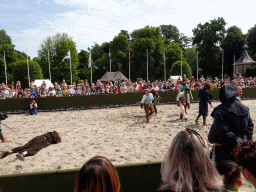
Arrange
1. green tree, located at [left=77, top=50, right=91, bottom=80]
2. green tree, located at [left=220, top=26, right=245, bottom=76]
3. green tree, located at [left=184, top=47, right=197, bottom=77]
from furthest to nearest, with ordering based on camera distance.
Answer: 1. green tree, located at [left=184, top=47, right=197, bottom=77]
2. green tree, located at [left=77, top=50, right=91, bottom=80]
3. green tree, located at [left=220, top=26, right=245, bottom=76]

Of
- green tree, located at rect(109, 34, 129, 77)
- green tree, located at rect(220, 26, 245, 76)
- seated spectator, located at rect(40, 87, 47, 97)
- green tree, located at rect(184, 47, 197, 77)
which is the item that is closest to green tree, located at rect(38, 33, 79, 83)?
green tree, located at rect(109, 34, 129, 77)

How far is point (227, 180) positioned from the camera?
2600 millimetres

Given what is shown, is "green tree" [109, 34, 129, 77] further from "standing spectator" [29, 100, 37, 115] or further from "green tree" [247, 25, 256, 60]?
"standing spectator" [29, 100, 37, 115]

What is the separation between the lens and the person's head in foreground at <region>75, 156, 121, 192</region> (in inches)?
64.8

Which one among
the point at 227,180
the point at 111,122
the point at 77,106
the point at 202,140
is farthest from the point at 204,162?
the point at 77,106

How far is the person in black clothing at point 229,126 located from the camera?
3.35 meters

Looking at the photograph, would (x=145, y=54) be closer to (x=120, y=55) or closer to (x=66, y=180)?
(x=120, y=55)

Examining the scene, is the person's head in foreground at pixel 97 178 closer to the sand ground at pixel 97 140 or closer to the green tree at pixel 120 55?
the sand ground at pixel 97 140

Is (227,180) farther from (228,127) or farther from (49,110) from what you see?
(49,110)

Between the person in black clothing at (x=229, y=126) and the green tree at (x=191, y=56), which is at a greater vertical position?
the green tree at (x=191, y=56)

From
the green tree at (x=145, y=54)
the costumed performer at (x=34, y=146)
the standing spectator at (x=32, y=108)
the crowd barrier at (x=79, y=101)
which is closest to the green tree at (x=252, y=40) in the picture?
the green tree at (x=145, y=54)

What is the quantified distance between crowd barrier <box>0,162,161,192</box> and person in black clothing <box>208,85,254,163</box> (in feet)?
3.81

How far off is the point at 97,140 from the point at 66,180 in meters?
4.86

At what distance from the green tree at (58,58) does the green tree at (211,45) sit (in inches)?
1280
